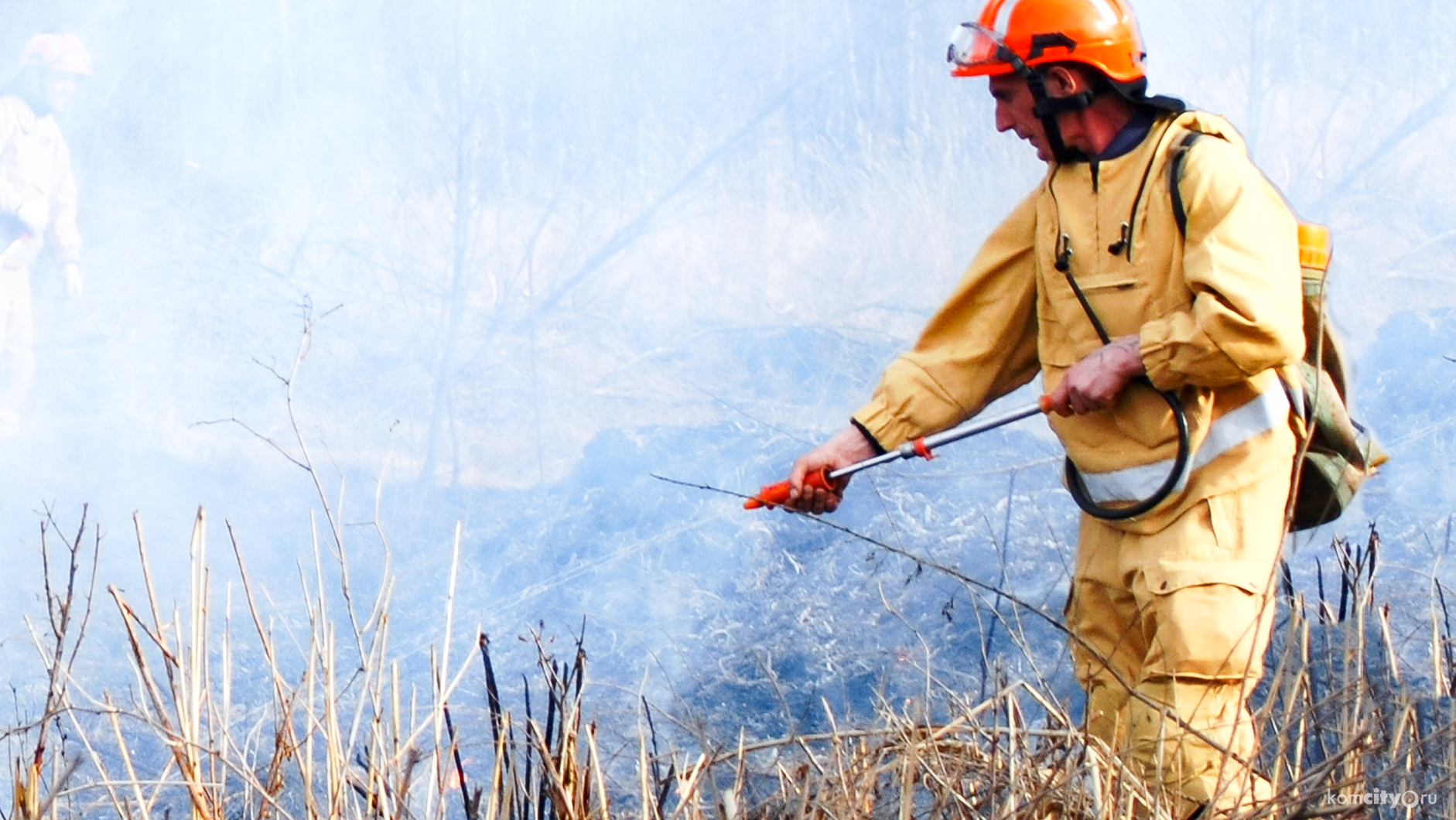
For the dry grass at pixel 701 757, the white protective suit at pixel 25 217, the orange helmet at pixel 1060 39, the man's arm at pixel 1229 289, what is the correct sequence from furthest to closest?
1. the white protective suit at pixel 25 217
2. the orange helmet at pixel 1060 39
3. the man's arm at pixel 1229 289
4. the dry grass at pixel 701 757

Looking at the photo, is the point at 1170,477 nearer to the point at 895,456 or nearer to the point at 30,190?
the point at 895,456

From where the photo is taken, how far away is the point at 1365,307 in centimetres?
458

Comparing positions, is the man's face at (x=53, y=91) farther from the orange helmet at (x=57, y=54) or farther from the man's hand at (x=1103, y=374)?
the man's hand at (x=1103, y=374)

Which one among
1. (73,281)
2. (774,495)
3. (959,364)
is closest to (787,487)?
(774,495)

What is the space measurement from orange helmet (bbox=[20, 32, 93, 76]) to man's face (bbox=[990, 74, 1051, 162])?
3654mm

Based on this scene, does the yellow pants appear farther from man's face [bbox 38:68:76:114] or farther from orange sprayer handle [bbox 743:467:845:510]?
man's face [bbox 38:68:76:114]

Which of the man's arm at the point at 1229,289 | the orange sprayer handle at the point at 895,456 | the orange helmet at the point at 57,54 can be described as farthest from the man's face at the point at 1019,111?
the orange helmet at the point at 57,54

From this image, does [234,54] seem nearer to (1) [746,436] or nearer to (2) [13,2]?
(2) [13,2]

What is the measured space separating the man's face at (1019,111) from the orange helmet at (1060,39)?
3cm

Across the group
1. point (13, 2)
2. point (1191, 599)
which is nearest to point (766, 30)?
point (13, 2)

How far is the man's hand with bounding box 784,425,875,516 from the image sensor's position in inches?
111

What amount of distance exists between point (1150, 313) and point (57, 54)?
4.06 metres

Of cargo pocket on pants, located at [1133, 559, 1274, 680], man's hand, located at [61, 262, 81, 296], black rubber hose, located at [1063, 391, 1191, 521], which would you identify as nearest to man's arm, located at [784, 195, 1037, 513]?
black rubber hose, located at [1063, 391, 1191, 521]

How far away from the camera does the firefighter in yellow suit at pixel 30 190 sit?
17.1ft
